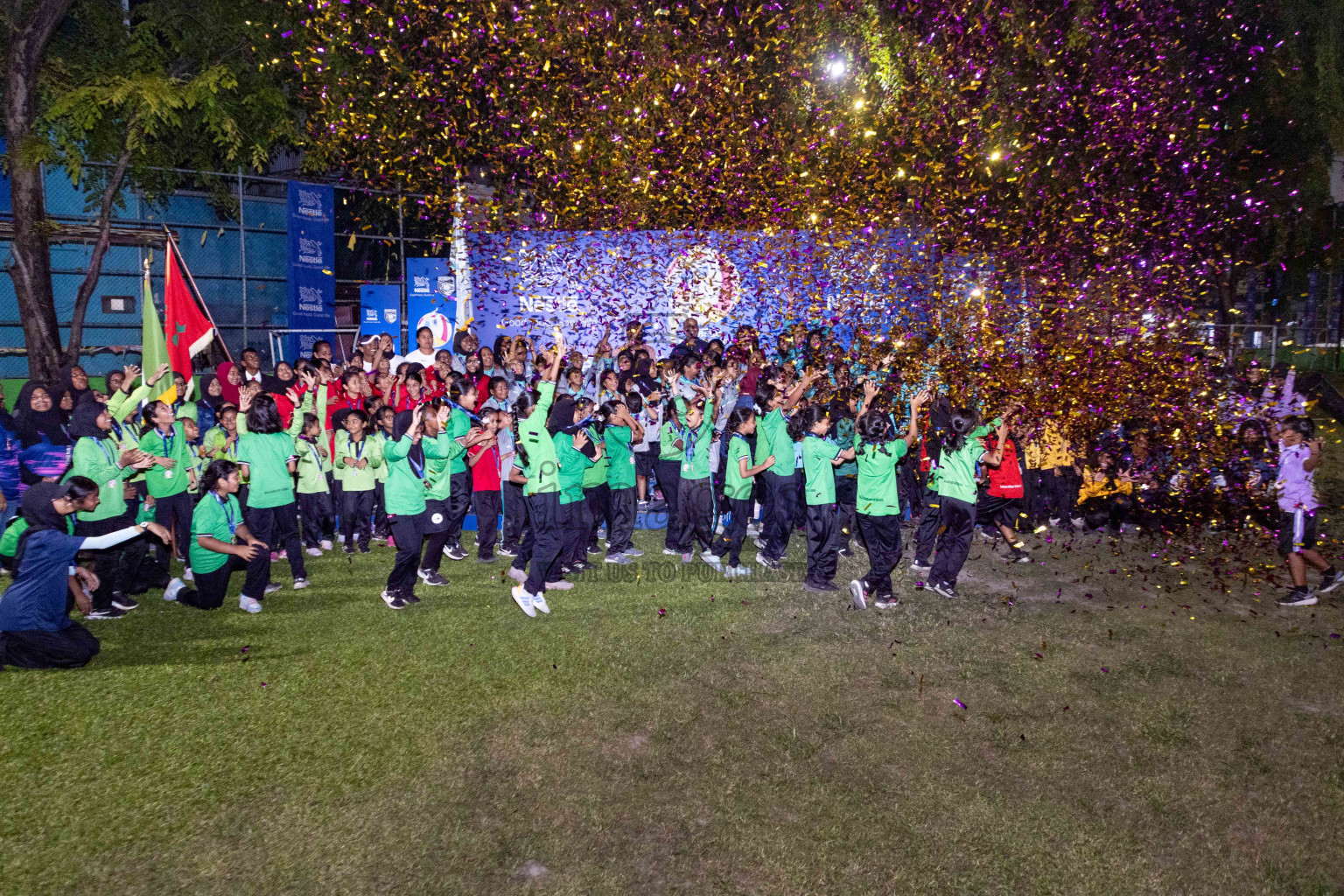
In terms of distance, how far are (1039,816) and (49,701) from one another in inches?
234

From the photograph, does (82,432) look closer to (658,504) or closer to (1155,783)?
(658,504)

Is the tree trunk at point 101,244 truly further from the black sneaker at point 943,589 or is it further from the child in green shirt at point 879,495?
the black sneaker at point 943,589

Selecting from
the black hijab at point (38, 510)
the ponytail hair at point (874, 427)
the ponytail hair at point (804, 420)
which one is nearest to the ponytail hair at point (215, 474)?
the black hijab at point (38, 510)

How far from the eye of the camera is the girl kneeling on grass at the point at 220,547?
7250 millimetres

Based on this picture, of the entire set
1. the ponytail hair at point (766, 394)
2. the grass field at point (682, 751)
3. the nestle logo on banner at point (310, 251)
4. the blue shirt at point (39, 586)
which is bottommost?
the grass field at point (682, 751)

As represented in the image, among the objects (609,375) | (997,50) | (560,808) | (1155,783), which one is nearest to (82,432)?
(609,375)

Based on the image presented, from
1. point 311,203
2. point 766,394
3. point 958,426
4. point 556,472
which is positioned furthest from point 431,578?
point 311,203

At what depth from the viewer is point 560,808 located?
4477 mm

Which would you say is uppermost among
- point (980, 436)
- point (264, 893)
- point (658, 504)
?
point (980, 436)

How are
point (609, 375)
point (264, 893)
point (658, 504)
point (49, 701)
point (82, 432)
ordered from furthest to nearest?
1. point (658, 504)
2. point (609, 375)
3. point (82, 432)
4. point (49, 701)
5. point (264, 893)

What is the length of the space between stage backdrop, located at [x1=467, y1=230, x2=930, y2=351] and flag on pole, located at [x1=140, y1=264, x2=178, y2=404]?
463cm

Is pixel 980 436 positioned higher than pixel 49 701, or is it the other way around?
pixel 980 436

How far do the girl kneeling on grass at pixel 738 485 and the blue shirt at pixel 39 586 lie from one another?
17.8 ft

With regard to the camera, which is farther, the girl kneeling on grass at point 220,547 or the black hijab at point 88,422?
the black hijab at point 88,422
